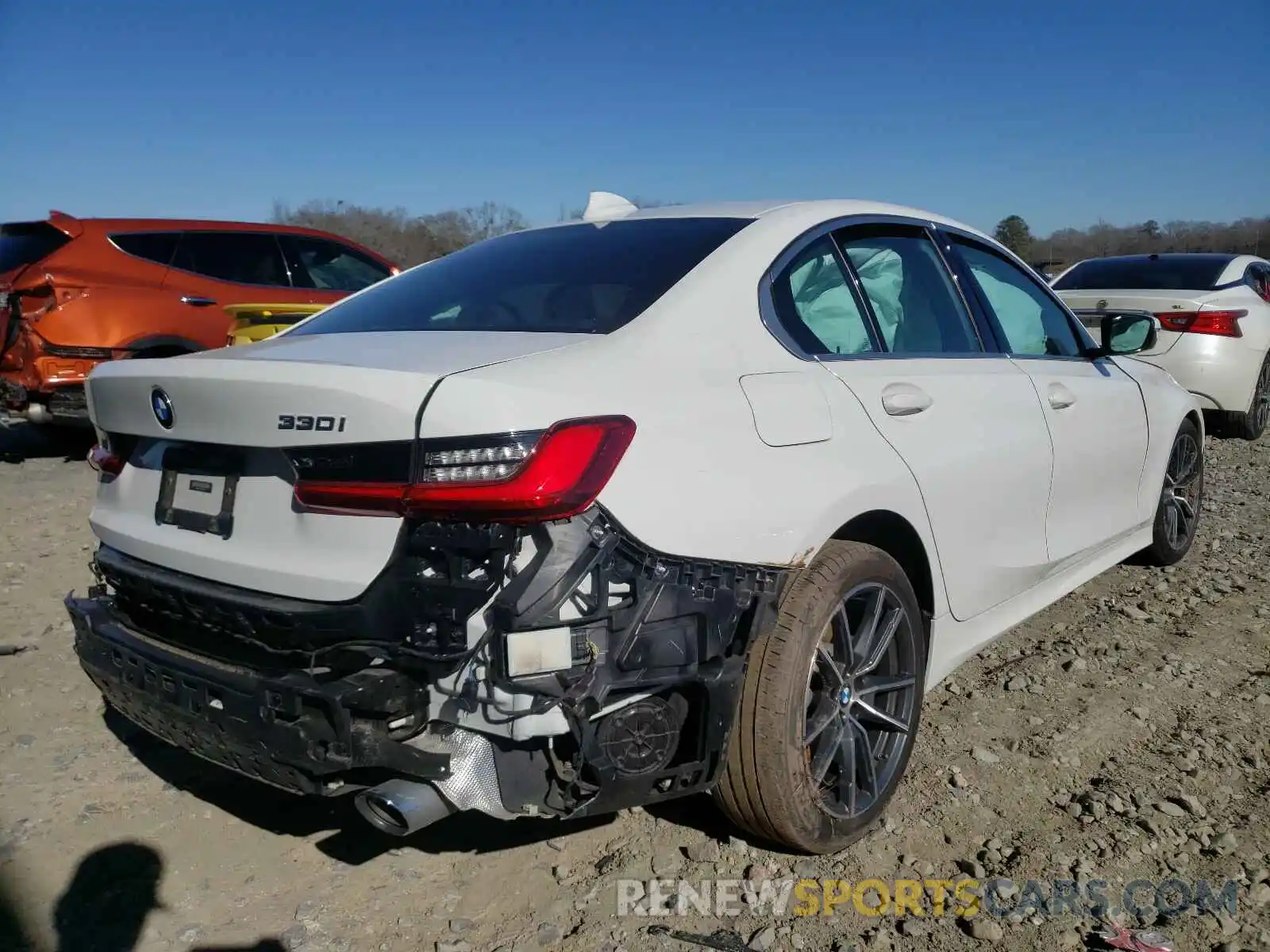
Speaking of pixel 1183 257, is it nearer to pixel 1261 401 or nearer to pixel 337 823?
pixel 1261 401

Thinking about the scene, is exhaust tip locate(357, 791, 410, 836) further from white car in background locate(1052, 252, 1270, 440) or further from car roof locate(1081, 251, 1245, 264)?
car roof locate(1081, 251, 1245, 264)

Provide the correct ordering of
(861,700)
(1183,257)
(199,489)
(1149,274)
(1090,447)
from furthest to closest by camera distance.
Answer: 1. (1183,257)
2. (1149,274)
3. (1090,447)
4. (861,700)
5. (199,489)

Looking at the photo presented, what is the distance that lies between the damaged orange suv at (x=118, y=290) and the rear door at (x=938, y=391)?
5712 mm

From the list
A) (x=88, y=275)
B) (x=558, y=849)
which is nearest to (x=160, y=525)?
(x=558, y=849)

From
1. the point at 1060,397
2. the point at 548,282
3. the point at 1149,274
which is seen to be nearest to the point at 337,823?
the point at 548,282

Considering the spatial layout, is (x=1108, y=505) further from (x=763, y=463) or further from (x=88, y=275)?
(x=88, y=275)

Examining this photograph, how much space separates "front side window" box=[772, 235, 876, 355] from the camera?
8.16 feet

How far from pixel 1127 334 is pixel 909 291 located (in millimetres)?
1474

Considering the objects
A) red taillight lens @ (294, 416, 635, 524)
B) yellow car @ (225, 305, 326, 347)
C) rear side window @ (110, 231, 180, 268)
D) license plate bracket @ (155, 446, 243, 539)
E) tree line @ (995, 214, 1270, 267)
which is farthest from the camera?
tree line @ (995, 214, 1270, 267)

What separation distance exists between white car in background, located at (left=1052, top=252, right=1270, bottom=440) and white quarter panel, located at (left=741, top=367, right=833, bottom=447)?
547 centimetres

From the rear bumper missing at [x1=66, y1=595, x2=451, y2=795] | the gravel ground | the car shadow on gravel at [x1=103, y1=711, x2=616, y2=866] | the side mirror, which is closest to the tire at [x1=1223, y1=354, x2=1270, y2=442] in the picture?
the side mirror

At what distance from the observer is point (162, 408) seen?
2.24 m

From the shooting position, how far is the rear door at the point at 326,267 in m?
8.14

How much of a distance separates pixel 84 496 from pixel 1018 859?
19.6 feet
